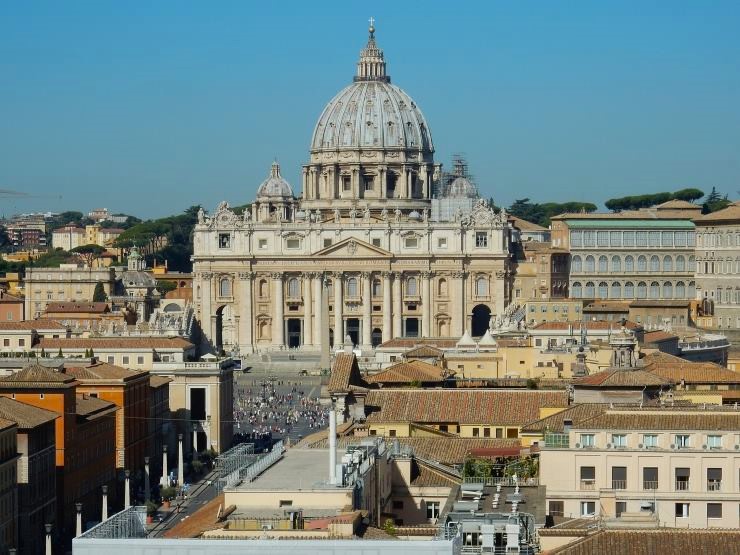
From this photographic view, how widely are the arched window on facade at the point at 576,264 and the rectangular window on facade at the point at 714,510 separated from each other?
115752 mm

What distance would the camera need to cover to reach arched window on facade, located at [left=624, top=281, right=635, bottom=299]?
481 feet

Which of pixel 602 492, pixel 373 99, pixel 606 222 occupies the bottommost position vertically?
pixel 602 492

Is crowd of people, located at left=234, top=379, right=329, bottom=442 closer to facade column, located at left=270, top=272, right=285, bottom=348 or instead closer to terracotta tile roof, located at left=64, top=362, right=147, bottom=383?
terracotta tile roof, located at left=64, top=362, right=147, bottom=383

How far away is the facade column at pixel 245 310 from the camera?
512 ft

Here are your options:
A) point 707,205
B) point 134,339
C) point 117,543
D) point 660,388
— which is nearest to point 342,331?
point 707,205

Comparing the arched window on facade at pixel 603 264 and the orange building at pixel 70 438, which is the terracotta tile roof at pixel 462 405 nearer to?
the orange building at pixel 70 438

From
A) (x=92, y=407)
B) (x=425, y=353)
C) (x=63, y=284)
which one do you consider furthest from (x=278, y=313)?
(x=92, y=407)

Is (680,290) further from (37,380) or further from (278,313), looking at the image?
(37,380)

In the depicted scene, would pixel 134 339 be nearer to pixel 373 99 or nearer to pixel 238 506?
pixel 238 506

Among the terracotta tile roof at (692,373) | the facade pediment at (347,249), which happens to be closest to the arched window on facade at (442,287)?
the facade pediment at (347,249)

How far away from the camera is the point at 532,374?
227ft

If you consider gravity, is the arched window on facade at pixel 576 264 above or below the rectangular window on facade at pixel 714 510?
above

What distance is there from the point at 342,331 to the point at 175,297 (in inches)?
623

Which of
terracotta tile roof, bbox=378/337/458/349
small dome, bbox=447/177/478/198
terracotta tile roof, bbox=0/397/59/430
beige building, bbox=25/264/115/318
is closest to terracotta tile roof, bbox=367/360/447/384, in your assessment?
terracotta tile roof, bbox=0/397/59/430
